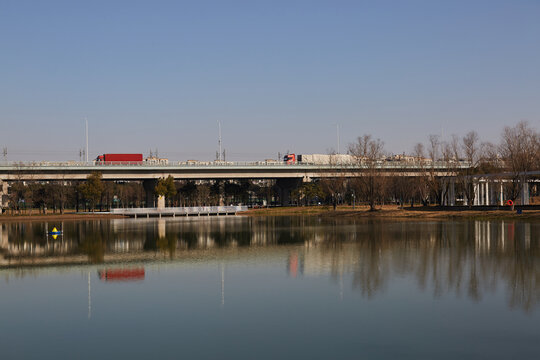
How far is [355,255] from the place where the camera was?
34.4m

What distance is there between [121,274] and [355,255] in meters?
Result: 13.7

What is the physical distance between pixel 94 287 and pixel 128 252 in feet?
45.4

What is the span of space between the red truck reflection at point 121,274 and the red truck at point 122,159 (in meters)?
79.8

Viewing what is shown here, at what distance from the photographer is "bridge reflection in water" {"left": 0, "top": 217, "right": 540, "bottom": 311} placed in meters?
24.4

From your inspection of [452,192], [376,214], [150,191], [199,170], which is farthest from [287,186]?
[452,192]

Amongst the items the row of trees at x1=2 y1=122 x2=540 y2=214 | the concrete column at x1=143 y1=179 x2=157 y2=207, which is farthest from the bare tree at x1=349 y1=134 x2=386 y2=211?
the concrete column at x1=143 y1=179 x2=157 y2=207

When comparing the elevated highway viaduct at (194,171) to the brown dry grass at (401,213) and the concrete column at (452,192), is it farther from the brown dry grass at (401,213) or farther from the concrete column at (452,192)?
the brown dry grass at (401,213)

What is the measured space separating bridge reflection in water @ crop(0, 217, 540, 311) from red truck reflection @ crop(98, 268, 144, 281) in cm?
60

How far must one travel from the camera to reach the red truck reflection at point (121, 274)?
28.1 m

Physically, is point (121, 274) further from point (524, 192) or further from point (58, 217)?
point (58, 217)

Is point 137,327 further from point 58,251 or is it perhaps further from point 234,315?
point 58,251

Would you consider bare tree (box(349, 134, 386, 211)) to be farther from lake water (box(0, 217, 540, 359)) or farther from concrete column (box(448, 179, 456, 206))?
lake water (box(0, 217, 540, 359))

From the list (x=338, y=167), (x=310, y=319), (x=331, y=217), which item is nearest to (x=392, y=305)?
(x=310, y=319)

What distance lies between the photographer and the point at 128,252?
39531mm
